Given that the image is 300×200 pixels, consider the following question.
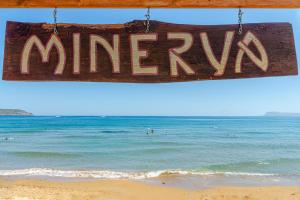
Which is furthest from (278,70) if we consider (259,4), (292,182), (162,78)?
(292,182)

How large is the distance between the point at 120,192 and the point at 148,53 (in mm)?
10026

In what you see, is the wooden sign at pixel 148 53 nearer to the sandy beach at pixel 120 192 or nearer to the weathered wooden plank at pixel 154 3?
the weathered wooden plank at pixel 154 3

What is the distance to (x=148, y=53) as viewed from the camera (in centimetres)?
301

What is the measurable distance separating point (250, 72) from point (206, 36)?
1.37 ft

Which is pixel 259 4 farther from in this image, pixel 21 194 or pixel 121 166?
pixel 121 166

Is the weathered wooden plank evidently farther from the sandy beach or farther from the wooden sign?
the sandy beach

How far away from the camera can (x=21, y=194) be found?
11.5 m

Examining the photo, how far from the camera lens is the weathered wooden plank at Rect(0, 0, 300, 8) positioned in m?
2.92

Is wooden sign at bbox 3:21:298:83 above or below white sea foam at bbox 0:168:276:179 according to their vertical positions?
above

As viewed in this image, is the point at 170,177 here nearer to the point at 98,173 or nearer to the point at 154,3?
the point at 98,173

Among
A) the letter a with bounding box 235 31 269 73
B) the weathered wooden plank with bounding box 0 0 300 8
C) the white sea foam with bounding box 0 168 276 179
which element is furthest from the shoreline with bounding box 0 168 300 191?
the weathered wooden plank with bounding box 0 0 300 8

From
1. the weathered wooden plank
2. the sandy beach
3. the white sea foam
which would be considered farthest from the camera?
the white sea foam

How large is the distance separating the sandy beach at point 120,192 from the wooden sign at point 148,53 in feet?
28.2

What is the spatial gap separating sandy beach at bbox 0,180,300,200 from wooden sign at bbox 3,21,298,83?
8603 millimetres
